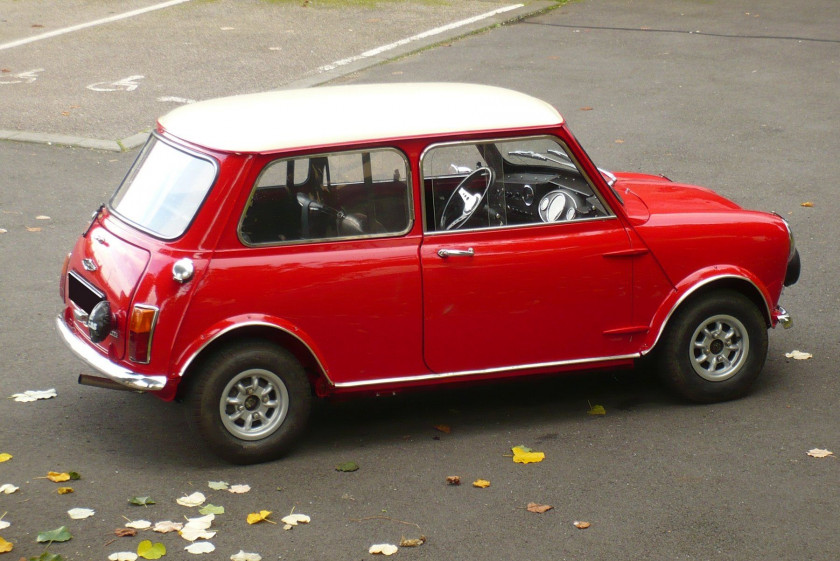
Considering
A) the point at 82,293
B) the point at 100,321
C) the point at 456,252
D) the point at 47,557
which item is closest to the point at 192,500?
the point at 47,557

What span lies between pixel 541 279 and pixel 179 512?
207cm

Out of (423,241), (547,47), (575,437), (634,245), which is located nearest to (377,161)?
(423,241)

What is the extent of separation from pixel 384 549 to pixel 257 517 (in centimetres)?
62

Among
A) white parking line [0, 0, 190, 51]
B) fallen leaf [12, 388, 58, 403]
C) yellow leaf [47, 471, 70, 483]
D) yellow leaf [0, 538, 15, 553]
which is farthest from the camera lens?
white parking line [0, 0, 190, 51]

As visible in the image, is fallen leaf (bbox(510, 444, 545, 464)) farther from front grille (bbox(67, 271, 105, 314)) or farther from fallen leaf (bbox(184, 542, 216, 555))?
front grille (bbox(67, 271, 105, 314))

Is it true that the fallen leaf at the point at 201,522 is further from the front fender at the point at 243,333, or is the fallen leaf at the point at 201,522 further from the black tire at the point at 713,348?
the black tire at the point at 713,348

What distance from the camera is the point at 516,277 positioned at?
5.60 m

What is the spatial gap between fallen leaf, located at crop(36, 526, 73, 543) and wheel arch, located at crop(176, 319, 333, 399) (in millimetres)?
857

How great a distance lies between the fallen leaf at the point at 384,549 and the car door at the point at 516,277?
3.64ft

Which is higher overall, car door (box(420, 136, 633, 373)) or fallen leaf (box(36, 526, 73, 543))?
car door (box(420, 136, 633, 373))

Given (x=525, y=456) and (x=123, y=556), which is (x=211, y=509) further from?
(x=525, y=456)

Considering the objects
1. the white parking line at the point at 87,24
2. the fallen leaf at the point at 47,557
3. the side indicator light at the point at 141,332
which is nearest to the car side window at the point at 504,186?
the side indicator light at the point at 141,332

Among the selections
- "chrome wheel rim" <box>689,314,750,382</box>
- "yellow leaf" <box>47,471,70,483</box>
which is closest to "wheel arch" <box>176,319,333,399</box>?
"yellow leaf" <box>47,471,70,483</box>

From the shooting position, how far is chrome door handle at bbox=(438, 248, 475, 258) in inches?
216
